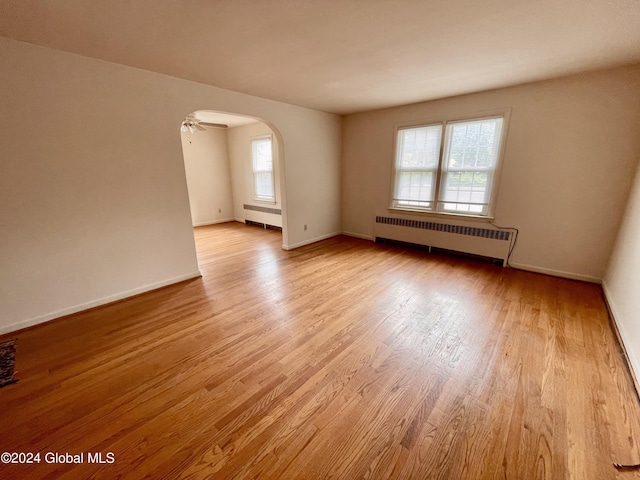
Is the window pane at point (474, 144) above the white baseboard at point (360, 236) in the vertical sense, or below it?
above

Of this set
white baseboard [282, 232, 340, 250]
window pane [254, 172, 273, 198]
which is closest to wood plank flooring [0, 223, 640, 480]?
white baseboard [282, 232, 340, 250]

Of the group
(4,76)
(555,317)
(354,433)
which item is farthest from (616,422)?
(4,76)

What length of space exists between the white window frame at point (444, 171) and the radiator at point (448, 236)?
211 millimetres

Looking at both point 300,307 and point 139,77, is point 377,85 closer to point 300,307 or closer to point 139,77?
point 139,77

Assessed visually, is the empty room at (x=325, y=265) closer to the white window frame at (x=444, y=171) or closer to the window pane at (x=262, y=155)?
the white window frame at (x=444, y=171)

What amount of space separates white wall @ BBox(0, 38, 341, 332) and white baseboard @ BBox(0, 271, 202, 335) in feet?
0.03

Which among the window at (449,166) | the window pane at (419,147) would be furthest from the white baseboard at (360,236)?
the window pane at (419,147)

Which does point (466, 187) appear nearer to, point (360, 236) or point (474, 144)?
point (474, 144)

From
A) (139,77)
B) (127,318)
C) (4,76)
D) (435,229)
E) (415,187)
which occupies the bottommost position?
(127,318)

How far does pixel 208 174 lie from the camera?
269 inches

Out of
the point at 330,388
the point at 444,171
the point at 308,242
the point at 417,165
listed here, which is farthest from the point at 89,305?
the point at 444,171

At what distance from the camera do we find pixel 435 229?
4.42 metres

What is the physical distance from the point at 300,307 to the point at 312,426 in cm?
136

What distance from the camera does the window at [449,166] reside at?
12.4 feet
